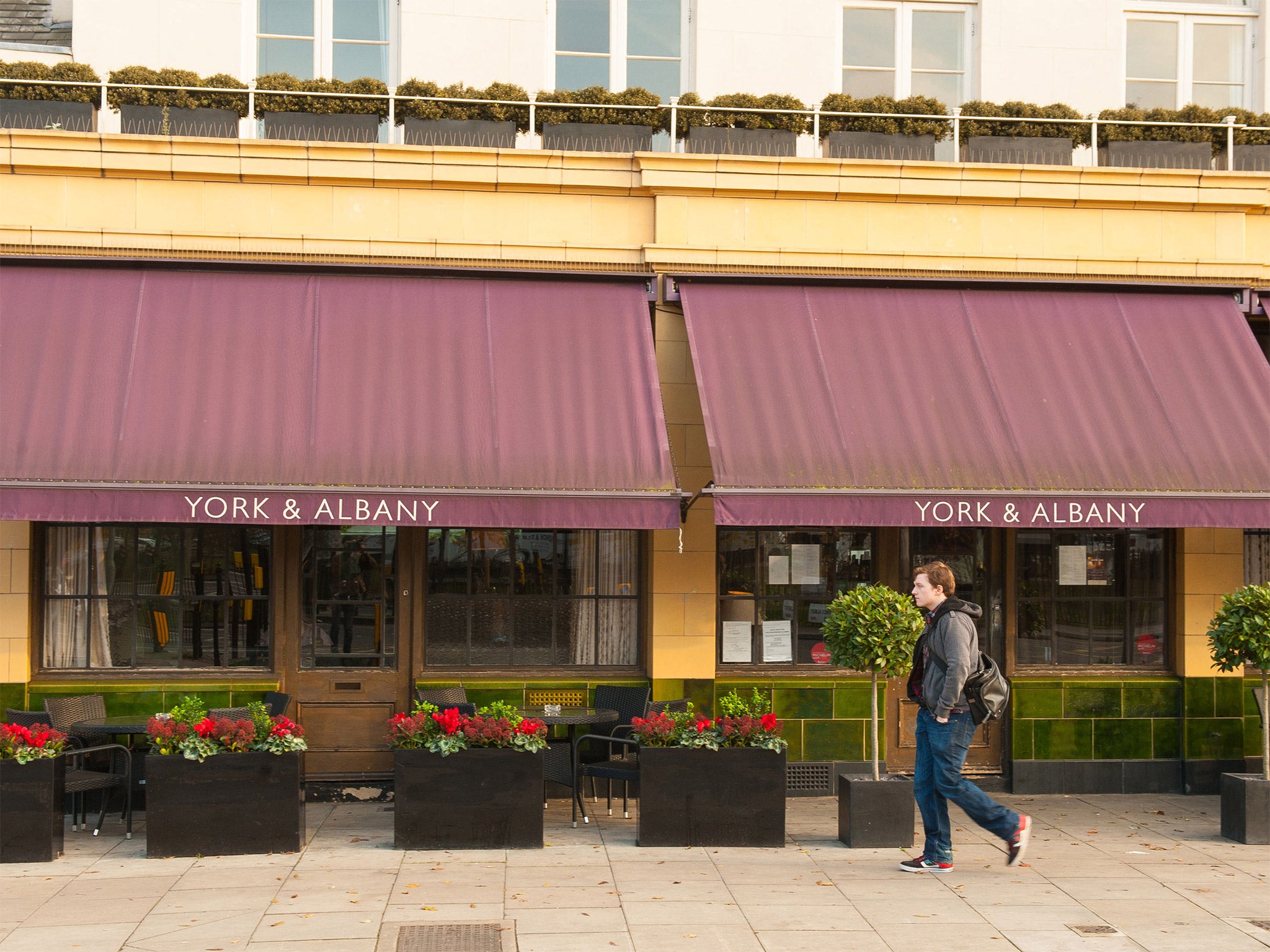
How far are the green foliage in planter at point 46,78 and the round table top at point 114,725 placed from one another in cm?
526

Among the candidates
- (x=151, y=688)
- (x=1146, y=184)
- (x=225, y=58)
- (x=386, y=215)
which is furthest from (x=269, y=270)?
(x=1146, y=184)

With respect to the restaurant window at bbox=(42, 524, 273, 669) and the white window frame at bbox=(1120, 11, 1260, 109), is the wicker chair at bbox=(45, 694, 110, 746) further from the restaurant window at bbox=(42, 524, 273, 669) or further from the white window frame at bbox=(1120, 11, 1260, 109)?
the white window frame at bbox=(1120, 11, 1260, 109)

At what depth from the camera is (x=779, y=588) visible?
11.2m

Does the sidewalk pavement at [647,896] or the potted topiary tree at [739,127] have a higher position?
the potted topiary tree at [739,127]

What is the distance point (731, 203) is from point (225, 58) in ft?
15.5

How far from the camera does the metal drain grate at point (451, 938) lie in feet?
21.4

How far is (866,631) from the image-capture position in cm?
878

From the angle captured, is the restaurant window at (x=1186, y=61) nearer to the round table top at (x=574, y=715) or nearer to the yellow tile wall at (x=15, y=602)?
the round table top at (x=574, y=715)

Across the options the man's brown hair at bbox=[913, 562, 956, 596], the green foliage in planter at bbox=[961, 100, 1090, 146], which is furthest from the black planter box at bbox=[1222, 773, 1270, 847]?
the green foliage in planter at bbox=[961, 100, 1090, 146]

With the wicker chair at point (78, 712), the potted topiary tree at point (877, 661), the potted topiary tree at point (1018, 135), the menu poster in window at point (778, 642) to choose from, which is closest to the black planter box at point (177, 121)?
the wicker chair at point (78, 712)

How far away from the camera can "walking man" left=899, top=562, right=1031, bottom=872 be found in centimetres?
791

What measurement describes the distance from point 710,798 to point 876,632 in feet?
5.43

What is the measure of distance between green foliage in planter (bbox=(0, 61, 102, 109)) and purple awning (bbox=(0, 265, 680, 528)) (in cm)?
160

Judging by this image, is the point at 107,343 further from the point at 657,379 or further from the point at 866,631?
the point at 866,631
